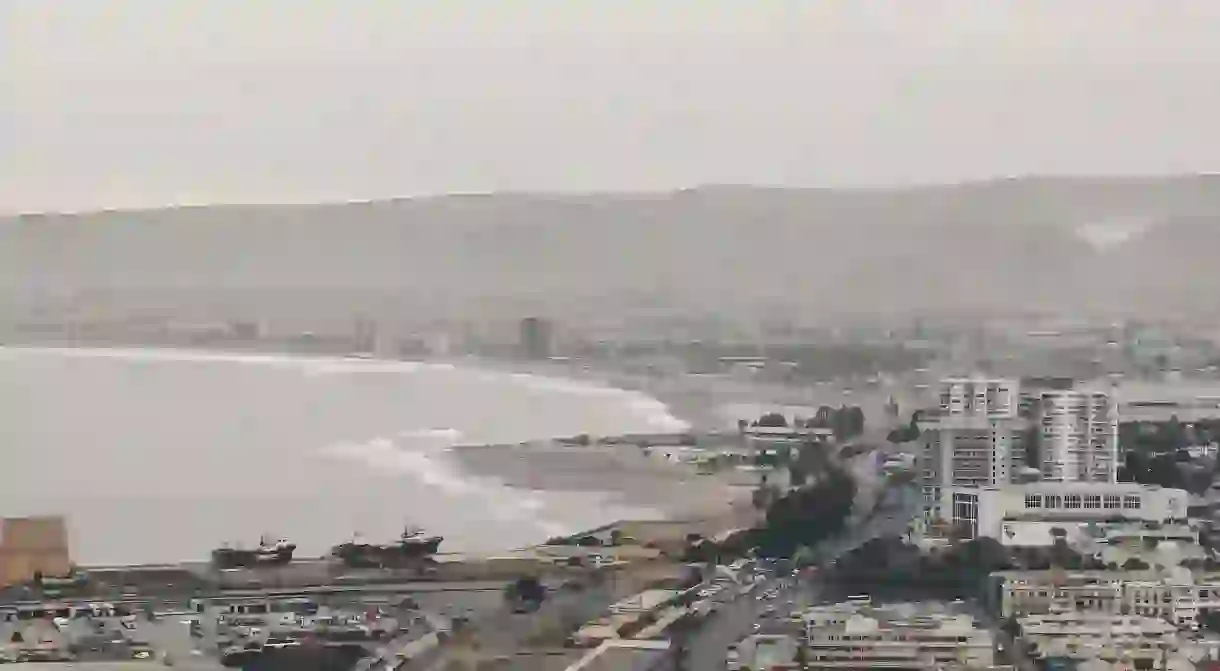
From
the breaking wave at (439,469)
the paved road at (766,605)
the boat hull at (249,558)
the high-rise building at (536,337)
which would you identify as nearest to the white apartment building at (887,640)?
the paved road at (766,605)

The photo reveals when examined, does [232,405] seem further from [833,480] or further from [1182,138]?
[1182,138]

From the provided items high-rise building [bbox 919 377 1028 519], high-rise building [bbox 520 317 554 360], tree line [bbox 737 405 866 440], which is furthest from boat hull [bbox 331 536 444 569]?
high-rise building [bbox 919 377 1028 519]

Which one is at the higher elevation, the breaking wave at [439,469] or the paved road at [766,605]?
the breaking wave at [439,469]

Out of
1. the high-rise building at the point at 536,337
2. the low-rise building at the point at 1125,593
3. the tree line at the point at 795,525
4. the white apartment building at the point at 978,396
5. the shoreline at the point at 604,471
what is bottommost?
the low-rise building at the point at 1125,593

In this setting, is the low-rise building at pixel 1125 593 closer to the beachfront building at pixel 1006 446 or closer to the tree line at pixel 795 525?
the beachfront building at pixel 1006 446

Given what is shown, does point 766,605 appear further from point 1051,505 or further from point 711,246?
point 711,246
